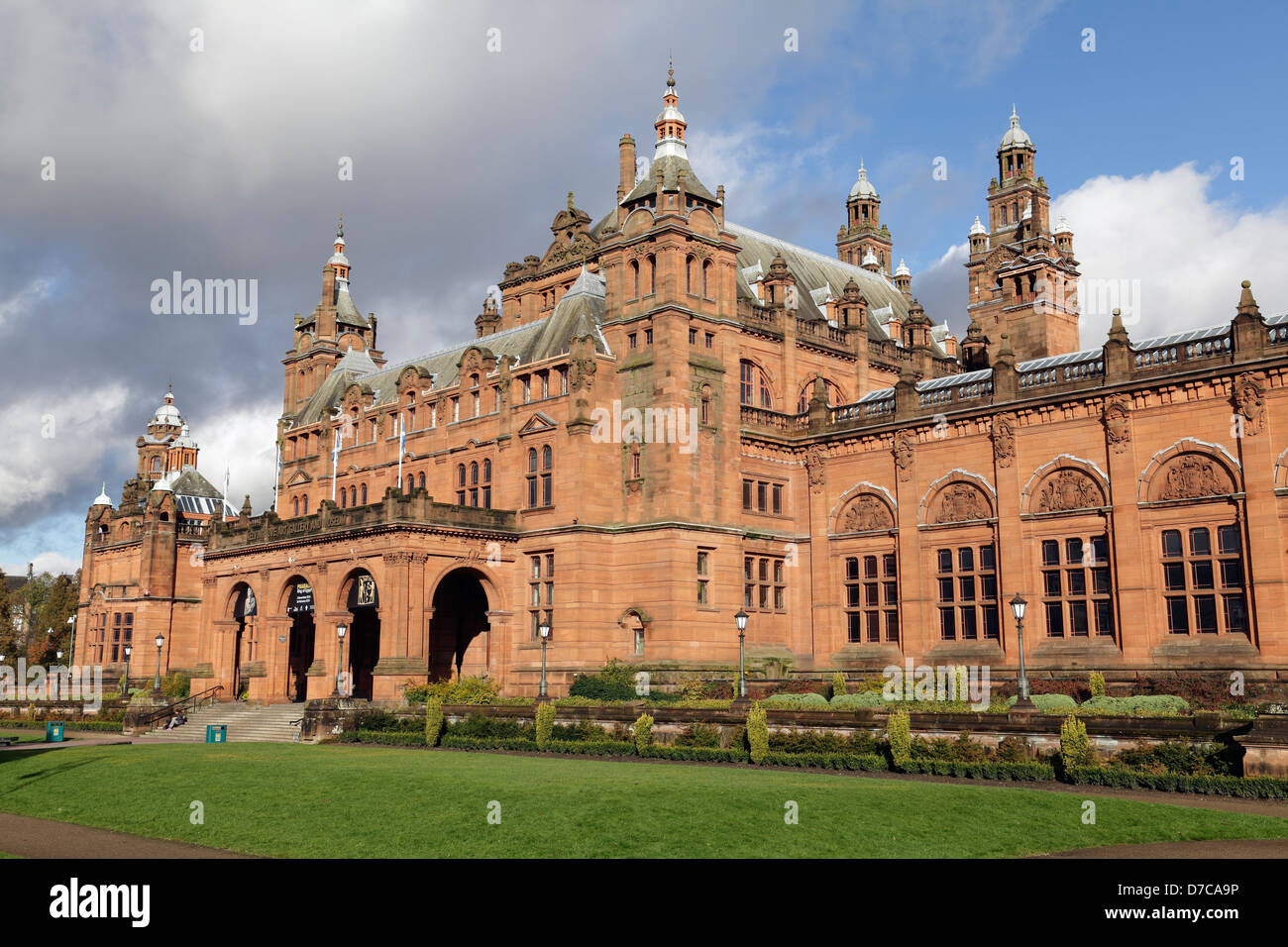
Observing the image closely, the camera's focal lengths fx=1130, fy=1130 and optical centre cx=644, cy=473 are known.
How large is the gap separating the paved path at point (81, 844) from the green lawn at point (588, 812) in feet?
1.55

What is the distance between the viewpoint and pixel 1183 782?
79.4 ft

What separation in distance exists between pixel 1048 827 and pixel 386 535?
3626 cm

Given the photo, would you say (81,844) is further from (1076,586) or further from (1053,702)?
(1076,586)

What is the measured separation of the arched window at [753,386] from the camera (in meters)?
55.2

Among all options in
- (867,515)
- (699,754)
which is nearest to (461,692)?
(699,754)

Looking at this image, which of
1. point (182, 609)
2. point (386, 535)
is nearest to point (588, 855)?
point (386, 535)

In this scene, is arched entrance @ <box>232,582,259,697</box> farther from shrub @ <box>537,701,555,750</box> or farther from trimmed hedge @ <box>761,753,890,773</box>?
trimmed hedge @ <box>761,753,890,773</box>

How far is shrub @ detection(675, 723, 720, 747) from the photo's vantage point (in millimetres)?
34000

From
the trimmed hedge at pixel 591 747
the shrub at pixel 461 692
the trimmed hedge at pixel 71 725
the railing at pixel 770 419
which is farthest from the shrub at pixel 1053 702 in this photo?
the trimmed hedge at pixel 71 725

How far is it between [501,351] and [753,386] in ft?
45.3

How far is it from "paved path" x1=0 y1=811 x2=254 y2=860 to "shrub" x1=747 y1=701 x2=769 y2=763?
54.5 ft

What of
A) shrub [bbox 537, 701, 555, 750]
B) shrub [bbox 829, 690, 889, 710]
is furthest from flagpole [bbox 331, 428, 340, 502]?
shrub [bbox 829, 690, 889, 710]

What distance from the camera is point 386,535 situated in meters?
50.7
